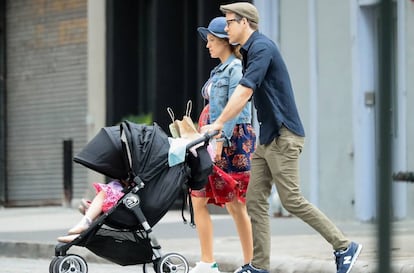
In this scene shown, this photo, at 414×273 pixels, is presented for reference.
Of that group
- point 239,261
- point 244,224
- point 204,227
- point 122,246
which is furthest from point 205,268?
point 239,261

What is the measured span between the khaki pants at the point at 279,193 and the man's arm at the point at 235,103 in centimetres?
31

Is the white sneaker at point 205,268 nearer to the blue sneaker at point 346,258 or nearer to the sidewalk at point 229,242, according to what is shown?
the sidewalk at point 229,242

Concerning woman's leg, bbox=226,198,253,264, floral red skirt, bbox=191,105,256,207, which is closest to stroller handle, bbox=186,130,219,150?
floral red skirt, bbox=191,105,256,207

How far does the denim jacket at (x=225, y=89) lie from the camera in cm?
672

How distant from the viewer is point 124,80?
15609mm

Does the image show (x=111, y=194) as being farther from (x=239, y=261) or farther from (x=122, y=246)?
(x=239, y=261)

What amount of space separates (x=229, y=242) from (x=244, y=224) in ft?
8.08

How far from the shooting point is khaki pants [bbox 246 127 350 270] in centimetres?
621

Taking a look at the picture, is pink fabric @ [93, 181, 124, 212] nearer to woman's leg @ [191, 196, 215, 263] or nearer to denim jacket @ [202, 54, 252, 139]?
woman's leg @ [191, 196, 215, 263]

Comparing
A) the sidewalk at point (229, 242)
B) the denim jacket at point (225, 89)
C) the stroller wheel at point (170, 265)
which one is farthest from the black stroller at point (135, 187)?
the sidewalk at point (229, 242)


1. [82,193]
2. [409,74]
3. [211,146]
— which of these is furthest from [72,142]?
[211,146]

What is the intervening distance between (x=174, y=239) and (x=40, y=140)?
7.84 metres

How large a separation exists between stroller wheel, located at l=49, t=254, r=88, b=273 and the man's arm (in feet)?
4.22

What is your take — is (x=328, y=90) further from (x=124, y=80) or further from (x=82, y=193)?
(x=82, y=193)
